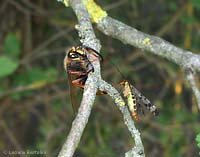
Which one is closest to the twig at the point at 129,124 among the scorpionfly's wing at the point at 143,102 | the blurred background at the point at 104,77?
the scorpionfly's wing at the point at 143,102

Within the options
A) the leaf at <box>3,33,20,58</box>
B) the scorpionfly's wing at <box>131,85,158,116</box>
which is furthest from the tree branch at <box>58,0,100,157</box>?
the leaf at <box>3,33,20,58</box>

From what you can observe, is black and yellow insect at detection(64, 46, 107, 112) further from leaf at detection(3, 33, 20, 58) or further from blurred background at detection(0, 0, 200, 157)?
blurred background at detection(0, 0, 200, 157)

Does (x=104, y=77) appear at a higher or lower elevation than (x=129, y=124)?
lower

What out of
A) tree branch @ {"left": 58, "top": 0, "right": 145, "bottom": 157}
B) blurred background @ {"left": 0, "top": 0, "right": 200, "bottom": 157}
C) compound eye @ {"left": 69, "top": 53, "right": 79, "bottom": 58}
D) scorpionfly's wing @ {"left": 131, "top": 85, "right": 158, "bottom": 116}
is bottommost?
blurred background @ {"left": 0, "top": 0, "right": 200, "bottom": 157}

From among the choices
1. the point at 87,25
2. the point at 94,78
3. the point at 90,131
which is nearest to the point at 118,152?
the point at 90,131

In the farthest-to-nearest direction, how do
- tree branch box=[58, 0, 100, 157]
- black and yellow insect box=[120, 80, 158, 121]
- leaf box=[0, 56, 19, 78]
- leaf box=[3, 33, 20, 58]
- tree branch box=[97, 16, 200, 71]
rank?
leaf box=[3, 33, 20, 58]
leaf box=[0, 56, 19, 78]
tree branch box=[97, 16, 200, 71]
black and yellow insect box=[120, 80, 158, 121]
tree branch box=[58, 0, 100, 157]

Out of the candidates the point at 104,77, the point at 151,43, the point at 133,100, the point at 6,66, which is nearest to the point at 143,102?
the point at 133,100

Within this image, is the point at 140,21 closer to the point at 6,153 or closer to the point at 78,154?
the point at 78,154

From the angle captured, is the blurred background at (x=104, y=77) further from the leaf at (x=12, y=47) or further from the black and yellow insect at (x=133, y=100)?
the black and yellow insect at (x=133, y=100)

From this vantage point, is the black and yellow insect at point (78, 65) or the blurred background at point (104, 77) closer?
the black and yellow insect at point (78, 65)

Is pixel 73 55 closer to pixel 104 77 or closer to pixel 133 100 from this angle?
pixel 133 100

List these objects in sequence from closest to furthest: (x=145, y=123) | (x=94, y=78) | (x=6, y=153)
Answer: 1. (x=94, y=78)
2. (x=6, y=153)
3. (x=145, y=123)
